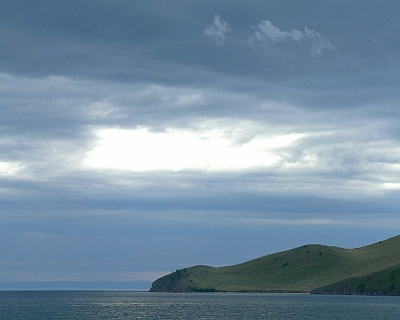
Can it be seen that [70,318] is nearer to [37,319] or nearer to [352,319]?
[37,319]

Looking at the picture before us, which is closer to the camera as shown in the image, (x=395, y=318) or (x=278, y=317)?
(x=395, y=318)

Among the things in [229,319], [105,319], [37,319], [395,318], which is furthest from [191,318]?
[395,318]

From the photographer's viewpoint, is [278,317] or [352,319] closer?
[352,319]

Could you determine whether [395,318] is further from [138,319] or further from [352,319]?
[138,319]

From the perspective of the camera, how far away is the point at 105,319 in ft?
523

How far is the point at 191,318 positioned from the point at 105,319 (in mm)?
22133

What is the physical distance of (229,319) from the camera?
15475cm

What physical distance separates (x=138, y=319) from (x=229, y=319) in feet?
78.2

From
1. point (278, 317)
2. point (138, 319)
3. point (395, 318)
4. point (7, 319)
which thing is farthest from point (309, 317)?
point (7, 319)

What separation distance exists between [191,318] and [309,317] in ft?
101

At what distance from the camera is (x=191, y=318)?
159 metres

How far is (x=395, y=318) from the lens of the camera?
153125 mm

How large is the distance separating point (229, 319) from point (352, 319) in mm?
30502

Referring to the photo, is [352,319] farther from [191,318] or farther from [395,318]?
[191,318]
